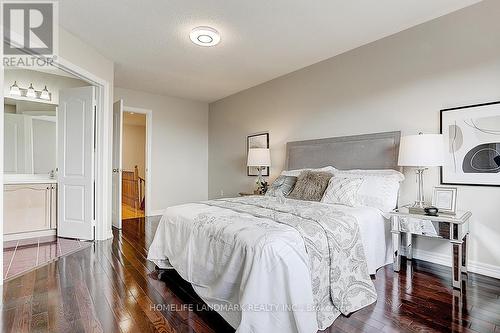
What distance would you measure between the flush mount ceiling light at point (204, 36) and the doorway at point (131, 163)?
6.62 ft

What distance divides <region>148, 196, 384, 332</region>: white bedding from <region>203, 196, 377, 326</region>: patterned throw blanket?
0.08m

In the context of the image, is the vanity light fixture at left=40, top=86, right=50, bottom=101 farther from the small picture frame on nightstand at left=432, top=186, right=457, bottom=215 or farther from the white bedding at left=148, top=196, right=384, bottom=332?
the small picture frame on nightstand at left=432, top=186, right=457, bottom=215

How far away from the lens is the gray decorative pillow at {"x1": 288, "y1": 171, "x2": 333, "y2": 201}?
3087 millimetres

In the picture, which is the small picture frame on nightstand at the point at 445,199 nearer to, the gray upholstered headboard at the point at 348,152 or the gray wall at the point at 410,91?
the gray wall at the point at 410,91

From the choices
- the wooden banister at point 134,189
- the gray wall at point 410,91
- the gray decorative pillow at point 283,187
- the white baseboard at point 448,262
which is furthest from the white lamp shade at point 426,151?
the wooden banister at point 134,189

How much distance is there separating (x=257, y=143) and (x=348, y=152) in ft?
6.48

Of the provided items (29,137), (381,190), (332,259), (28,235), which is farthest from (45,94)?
(381,190)

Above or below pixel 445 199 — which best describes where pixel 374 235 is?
below

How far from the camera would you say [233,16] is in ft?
8.92

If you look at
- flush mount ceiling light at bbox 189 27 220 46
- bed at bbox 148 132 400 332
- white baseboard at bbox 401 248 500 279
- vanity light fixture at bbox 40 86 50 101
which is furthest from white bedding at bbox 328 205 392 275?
vanity light fixture at bbox 40 86 50 101

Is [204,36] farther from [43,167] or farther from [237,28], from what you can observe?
[43,167]

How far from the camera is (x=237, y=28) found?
295 centimetres

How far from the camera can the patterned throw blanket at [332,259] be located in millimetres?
1709

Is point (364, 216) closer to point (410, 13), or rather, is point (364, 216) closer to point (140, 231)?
point (410, 13)
